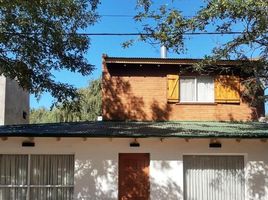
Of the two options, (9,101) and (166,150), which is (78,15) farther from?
(9,101)

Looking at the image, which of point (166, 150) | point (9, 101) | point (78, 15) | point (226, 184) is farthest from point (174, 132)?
point (9, 101)

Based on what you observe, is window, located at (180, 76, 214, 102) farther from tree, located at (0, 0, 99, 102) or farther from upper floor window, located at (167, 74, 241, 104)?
tree, located at (0, 0, 99, 102)

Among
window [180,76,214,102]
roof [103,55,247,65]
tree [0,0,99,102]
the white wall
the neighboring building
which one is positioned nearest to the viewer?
tree [0,0,99,102]

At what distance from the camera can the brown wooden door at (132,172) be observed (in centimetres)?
1655

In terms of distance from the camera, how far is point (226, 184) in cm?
1675

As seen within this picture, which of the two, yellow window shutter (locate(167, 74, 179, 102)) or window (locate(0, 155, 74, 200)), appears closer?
window (locate(0, 155, 74, 200))

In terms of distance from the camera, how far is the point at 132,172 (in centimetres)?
1661

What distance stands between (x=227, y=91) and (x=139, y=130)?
5.71m

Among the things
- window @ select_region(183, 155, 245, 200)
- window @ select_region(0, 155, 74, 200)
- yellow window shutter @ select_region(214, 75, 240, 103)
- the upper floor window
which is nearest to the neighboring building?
the upper floor window

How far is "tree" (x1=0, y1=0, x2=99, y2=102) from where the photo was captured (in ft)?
46.4

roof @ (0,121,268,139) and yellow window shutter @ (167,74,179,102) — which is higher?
yellow window shutter @ (167,74,179,102)

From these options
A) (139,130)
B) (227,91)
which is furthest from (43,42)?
(227,91)

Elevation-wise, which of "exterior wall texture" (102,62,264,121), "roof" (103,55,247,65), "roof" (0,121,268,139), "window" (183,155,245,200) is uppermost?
"roof" (103,55,247,65)

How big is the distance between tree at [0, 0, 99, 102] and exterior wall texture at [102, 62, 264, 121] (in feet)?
17.7
